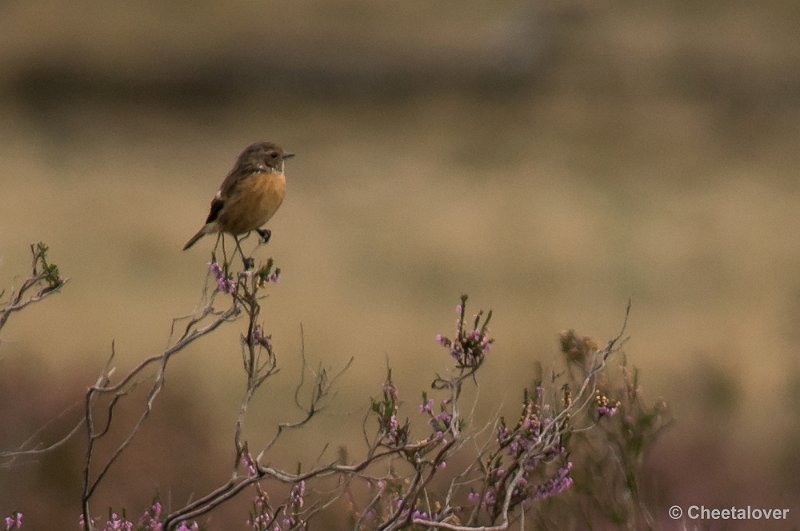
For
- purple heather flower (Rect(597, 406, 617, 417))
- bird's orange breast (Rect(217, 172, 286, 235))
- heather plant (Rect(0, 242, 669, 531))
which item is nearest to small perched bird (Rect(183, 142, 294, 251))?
bird's orange breast (Rect(217, 172, 286, 235))

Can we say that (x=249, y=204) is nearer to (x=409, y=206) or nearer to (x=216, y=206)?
(x=216, y=206)

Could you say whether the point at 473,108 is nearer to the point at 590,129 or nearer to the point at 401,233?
the point at 590,129

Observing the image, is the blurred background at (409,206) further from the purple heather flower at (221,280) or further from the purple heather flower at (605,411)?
the purple heather flower at (605,411)

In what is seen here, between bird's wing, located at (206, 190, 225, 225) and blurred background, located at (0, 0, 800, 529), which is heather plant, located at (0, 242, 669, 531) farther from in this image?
bird's wing, located at (206, 190, 225, 225)

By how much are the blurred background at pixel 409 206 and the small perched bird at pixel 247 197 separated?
192cm

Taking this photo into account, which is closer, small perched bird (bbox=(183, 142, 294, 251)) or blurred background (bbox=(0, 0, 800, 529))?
small perched bird (bbox=(183, 142, 294, 251))

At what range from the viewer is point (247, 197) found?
26.7 ft

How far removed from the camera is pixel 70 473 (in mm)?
13703

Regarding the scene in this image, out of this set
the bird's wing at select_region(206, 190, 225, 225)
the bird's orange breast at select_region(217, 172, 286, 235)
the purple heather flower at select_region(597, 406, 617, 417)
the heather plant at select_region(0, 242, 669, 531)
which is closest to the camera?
the heather plant at select_region(0, 242, 669, 531)

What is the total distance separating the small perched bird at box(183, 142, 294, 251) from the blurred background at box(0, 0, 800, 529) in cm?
192

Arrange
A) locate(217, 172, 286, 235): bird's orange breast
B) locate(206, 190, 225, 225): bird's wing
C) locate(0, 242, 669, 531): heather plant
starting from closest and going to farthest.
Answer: locate(0, 242, 669, 531): heather plant → locate(217, 172, 286, 235): bird's orange breast → locate(206, 190, 225, 225): bird's wing

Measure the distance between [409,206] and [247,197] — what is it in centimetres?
2619

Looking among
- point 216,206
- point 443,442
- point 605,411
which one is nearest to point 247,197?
point 216,206

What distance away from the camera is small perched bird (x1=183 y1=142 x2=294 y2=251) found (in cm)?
815
